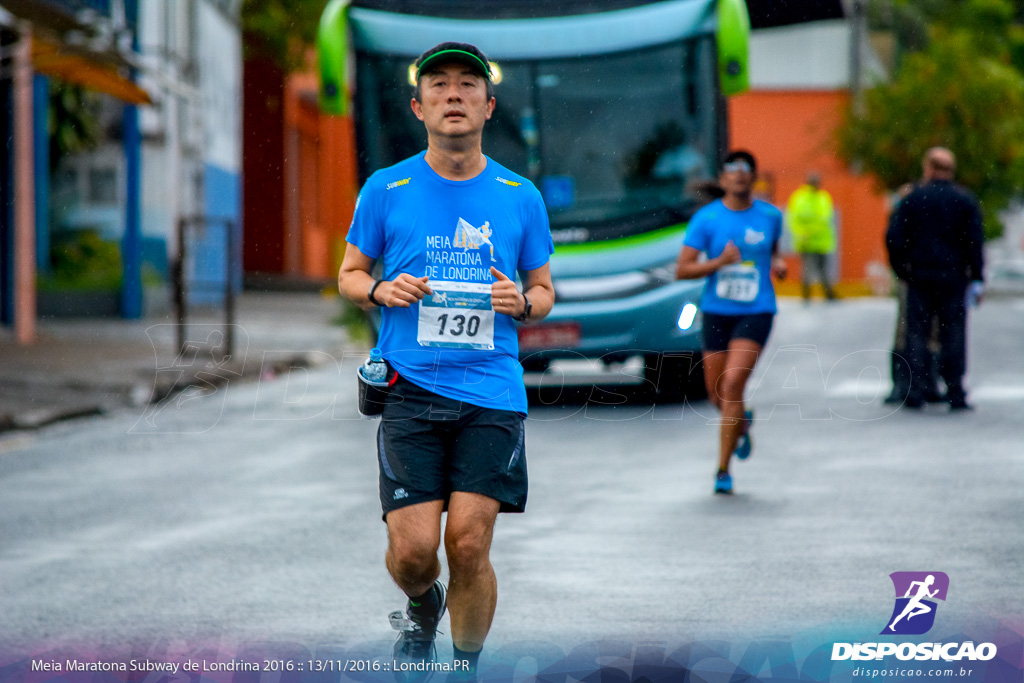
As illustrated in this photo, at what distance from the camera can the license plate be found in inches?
480

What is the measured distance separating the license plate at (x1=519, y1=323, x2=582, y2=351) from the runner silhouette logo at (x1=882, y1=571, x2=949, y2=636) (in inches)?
239

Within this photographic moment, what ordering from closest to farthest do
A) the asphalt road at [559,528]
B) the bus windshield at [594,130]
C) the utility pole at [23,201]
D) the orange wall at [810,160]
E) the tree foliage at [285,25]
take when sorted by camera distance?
the asphalt road at [559,528] < the bus windshield at [594,130] < the utility pole at [23,201] < the tree foliage at [285,25] < the orange wall at [810,160]

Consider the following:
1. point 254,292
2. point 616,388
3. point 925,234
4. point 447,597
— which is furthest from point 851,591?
point 254,292

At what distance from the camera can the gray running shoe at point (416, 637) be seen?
177 inches

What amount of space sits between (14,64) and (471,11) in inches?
341

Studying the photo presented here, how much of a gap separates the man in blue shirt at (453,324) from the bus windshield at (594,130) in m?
8.16

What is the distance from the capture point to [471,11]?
12258 millimetres

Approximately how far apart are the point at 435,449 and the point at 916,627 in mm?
1858

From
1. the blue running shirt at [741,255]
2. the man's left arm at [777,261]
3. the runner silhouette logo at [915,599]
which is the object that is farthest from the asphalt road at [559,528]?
the man's left arm at [777,261]

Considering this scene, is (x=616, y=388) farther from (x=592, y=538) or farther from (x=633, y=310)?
(x=592, y=538)

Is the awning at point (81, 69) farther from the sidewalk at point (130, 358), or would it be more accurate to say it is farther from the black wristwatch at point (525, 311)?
the black wristwatch at point (525, 311)

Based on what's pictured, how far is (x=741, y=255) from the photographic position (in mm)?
8266

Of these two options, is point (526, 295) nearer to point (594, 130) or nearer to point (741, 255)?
point (741, 255)

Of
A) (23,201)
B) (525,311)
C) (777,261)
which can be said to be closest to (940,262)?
(777,261)
